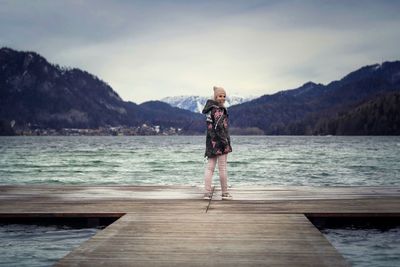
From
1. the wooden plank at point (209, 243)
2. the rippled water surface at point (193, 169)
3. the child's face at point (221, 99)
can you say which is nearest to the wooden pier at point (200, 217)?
the wooden plank at point (209, 243)

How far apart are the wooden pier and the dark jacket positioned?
1033 millimetres

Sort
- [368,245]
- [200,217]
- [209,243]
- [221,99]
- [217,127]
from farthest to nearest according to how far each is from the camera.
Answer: [217,127]
[221,99]
[368,245]
[200,217]
[209,243]

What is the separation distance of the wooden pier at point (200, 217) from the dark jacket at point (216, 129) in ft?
3.39

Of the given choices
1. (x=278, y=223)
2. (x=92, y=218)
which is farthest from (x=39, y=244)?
(x=278, y=223)

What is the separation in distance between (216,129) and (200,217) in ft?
7.40

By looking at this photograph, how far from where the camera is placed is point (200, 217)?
731 centimetres

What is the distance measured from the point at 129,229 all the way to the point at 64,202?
143 inches

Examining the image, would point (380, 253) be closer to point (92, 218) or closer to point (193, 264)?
point (193, 264)

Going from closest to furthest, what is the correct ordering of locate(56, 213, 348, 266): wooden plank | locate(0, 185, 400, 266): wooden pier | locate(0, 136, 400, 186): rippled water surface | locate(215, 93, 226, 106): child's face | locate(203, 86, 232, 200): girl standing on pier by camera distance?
1. locate(56, 213, 348, 266): wooden plank
2. locate(0, 185, 400, 266): wooden pier
3. locate(215, 93, 226, 106): child's face
4. locate(203, 86, 232, 200): girl standing on pier
5. locate(0, 136, 400, 186): rippled water surface

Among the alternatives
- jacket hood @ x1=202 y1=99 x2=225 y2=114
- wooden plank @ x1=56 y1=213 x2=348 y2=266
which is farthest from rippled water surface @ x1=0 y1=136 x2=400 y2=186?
wooden plank @ x1=56 y1=213 x2=348 y2=266

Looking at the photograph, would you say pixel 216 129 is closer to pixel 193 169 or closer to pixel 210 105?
pixel 210 105

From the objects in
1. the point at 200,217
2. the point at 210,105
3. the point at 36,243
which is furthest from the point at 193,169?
the point at 200,217

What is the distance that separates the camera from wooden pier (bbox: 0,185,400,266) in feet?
16.2

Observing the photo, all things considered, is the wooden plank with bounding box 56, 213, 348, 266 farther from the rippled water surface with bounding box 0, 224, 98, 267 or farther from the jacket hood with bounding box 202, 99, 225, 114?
the jacket hood with bounding box 202, 99, 225, 114
